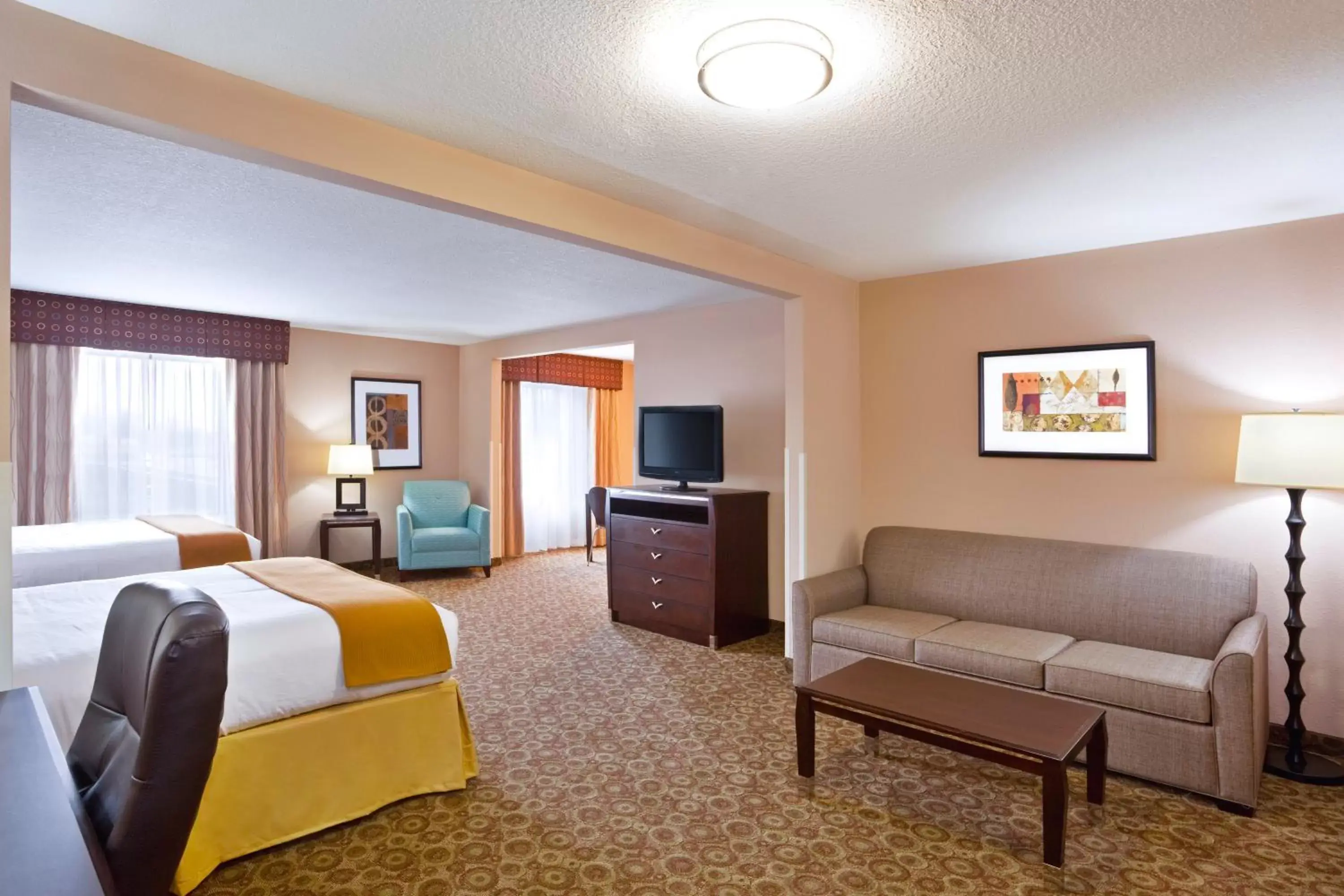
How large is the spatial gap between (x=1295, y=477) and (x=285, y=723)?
3814 mm

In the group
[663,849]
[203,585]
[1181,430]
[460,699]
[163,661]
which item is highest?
[1181,430]

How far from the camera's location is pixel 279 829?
2.38 metres

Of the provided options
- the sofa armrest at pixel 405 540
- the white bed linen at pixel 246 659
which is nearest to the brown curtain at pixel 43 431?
the sofa armrest at pixel 405 540

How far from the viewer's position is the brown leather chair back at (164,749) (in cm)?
110

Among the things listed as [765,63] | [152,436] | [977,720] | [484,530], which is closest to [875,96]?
[765,63]

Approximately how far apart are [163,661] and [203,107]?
61.0 inches

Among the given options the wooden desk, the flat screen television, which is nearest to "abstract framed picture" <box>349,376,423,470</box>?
the flat screen television

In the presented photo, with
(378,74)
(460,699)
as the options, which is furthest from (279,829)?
(378,74)

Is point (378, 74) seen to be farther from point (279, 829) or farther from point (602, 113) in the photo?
point (279, 829)

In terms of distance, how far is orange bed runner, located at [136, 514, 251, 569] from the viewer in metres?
4.41

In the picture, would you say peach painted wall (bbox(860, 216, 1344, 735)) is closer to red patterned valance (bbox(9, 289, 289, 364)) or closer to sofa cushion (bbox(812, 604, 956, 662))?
sofa cushion (bbox(812, 604, 956, 662))

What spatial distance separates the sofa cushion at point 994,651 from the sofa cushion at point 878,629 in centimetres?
7

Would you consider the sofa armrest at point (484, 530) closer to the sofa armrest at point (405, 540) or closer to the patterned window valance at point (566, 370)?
the sofa armrest at point (405, 540)

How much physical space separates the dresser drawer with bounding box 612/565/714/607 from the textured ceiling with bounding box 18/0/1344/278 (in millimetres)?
2473
